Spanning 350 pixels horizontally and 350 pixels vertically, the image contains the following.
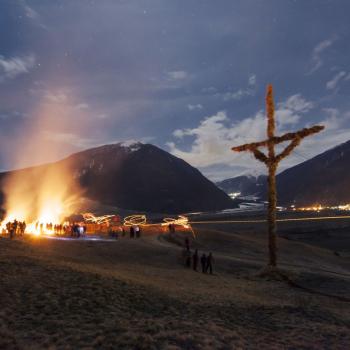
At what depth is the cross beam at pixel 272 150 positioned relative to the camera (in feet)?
90.1

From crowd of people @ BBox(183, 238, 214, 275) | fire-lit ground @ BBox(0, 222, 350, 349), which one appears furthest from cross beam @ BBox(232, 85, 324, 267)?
fire-lit ground @ BBox(0, 222, 350, 349)

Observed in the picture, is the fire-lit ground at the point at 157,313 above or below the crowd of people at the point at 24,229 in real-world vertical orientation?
below

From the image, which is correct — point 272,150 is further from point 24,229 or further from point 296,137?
point 24,229

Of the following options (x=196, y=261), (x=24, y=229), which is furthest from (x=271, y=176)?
(x=24, y=229)

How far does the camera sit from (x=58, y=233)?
178 feet

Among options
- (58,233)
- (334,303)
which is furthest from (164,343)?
(58,233)

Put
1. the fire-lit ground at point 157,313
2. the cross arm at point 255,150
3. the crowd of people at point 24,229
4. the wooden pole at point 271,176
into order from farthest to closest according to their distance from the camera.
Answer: the crowd of people at point 24,229 → the cross arm at point 255,150 → the wooden pole at point 271,176 → the fire-lit ground at point 157,313

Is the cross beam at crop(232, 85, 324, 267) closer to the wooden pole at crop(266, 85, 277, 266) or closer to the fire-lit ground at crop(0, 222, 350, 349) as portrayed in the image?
the wooden pole at crop(266, 85, 277, 266)

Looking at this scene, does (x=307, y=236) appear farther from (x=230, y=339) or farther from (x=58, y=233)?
(x=230, y=339)

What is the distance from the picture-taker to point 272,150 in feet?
94.6

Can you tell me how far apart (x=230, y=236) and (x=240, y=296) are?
40.1 m

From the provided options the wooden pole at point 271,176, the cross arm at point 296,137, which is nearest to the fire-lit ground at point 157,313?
the wooden pole at point 271,176

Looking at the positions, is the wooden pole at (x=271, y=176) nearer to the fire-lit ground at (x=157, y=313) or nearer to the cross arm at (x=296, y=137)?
the cross arm at (x=296, y=137)

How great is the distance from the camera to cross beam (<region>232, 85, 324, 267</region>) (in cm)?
2747
